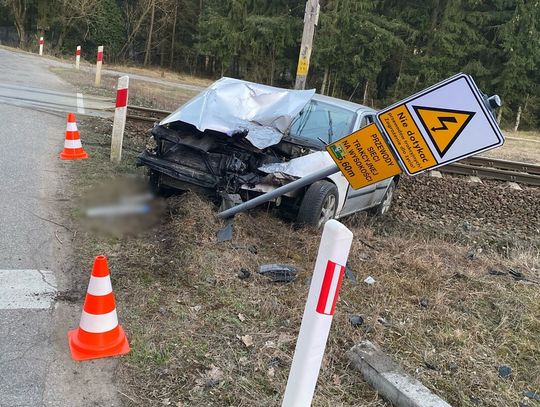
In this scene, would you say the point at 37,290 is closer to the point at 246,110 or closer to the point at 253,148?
the point at 253,148

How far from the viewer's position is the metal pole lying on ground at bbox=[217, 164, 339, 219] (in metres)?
4.01

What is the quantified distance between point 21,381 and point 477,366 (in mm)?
2779

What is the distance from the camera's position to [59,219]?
5086 millimetres

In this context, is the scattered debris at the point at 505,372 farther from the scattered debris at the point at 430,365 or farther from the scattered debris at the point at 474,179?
the scattered debris at the point at 474,179

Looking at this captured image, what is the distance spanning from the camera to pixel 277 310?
3.73m

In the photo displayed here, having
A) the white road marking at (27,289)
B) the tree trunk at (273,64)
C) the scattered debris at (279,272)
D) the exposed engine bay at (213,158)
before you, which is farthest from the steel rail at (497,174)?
the tree trunk at (273,64)

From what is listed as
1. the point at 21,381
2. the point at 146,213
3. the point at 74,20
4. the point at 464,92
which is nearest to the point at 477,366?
the point at 464,92

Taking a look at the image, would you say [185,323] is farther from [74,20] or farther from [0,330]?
[74,20]

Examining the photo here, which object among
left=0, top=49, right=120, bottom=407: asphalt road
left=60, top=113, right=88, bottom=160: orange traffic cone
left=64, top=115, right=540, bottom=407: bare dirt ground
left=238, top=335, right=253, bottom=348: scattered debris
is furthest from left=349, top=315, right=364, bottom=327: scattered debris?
left=60, top=113, right=88, bottom=160: orange traffic cone

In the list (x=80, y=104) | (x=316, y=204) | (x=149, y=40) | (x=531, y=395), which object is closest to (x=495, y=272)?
(x=316, y=204)

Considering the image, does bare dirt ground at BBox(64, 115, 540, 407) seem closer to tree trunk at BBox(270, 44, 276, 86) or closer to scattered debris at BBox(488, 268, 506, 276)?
scattered debris at BBox(488, 268, 506, 276)

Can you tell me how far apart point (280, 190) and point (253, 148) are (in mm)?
1248

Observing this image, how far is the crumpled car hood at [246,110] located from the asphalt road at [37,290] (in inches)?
69.8

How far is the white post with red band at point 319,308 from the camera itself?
1965mm
